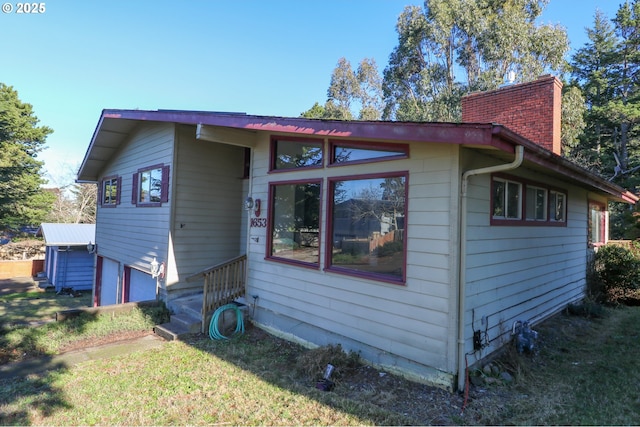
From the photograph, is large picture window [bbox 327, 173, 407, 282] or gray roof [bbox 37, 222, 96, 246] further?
gray roof [bbox 37, 222, 96, 246]

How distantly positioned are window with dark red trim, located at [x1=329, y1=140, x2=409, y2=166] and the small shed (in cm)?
1546

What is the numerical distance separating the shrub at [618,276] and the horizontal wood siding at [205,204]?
30.6 feet

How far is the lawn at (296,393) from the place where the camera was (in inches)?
132

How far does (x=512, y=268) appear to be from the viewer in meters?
4.97

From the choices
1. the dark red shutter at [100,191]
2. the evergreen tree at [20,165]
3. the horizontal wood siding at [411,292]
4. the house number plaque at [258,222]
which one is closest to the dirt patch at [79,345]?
the house number plaque at [258,222]

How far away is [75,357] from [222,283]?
237 centimetres

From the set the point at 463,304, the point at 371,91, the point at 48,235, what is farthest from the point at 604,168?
the point at 48,235

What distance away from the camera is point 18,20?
7605mm

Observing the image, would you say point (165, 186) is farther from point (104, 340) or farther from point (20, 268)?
point (20, 268)

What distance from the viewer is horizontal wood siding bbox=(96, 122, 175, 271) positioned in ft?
26.1

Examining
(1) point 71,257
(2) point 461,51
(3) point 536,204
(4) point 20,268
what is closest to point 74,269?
(1) point 71,257

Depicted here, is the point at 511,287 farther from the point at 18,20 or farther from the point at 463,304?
the point at 18,20

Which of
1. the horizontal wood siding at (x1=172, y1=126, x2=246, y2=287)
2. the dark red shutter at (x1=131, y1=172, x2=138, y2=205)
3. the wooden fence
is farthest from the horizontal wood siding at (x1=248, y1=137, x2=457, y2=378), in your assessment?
the wooden fence

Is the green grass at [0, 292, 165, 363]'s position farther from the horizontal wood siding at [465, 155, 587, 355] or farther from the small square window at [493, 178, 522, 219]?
the small square window at [493, 178, 522, 219]
